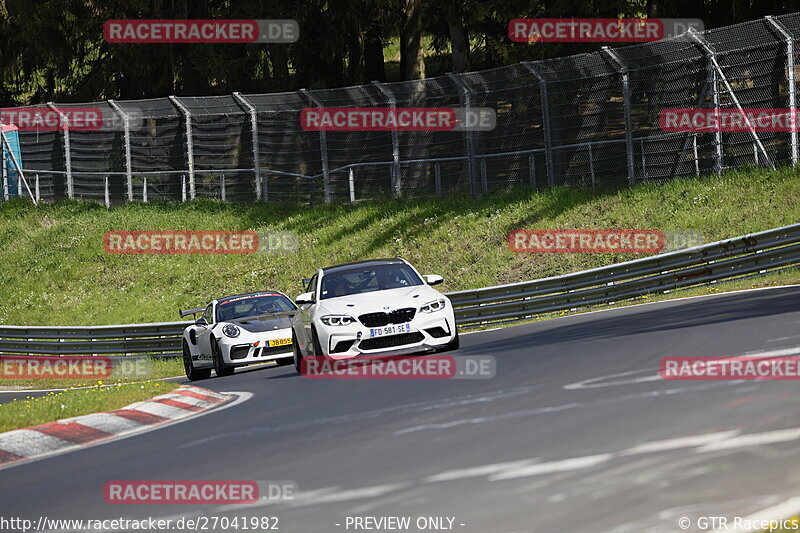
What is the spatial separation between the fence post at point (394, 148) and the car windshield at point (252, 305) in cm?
1130

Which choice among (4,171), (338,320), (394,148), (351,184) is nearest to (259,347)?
(338,320)

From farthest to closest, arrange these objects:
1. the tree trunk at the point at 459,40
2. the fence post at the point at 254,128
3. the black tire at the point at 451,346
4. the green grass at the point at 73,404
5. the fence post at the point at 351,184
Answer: the tree trunk at the point at 459,40
the fence post at the point at 254,128
the fence post at the point at 351,184
the black tire at the point at 451,346
the green grass at the point at 73,404

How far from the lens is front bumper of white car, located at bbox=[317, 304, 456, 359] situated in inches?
524

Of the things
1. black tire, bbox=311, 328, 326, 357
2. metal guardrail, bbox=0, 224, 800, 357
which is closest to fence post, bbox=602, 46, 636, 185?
metal guardrail, bbox=0, 224, 800, 357

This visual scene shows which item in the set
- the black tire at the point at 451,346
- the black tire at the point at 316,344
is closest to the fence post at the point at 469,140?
the black tire at the point at 451,346

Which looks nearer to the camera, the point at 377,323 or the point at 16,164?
the point at 377,323

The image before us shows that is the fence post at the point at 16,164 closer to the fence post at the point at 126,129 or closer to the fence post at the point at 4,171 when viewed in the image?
the fence post at the point at 4,171

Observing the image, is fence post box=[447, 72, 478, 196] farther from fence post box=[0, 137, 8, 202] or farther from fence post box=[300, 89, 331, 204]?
fence post box=[0, 137, 8, 202]

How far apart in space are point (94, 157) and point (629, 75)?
1903 cm

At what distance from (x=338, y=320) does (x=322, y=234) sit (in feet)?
57.1

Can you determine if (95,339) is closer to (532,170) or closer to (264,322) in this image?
(264,322)

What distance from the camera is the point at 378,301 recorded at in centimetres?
1363

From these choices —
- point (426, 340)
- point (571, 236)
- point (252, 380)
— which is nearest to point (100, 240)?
point (571, 236)

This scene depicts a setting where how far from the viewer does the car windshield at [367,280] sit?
14.6m
